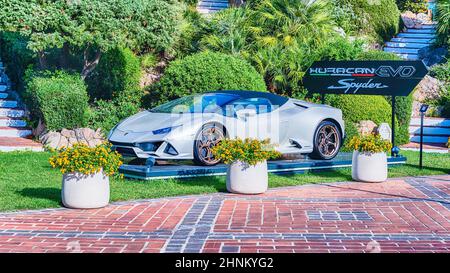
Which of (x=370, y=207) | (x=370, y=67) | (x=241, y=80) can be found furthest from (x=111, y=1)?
(x=370, y=207)

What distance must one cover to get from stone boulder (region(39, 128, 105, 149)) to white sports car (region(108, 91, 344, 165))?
130 inches

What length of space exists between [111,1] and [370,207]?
8.28 meters

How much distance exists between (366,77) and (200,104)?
11.7 ft

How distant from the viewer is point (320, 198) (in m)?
9.56

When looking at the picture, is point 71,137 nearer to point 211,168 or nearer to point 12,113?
point 12,113

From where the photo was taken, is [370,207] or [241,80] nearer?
[370,207]

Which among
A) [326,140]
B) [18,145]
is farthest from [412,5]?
[18,145]

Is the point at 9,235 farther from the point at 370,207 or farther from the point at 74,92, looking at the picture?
the point at 74,92

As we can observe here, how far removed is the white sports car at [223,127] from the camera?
10.8 meters

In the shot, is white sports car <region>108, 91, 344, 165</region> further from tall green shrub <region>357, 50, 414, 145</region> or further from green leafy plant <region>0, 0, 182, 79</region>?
tall green shrub <region>357, 50, 414, 145</region>

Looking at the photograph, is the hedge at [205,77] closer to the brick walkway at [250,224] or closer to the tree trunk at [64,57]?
the tree trunk at [64,57]

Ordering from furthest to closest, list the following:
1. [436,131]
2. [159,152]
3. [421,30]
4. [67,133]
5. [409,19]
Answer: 1. [409,19]
2. [421,30]
3. [436,131]
4. [67,133]
5. [159,152]

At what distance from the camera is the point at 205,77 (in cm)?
1489

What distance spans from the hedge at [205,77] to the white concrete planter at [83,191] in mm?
6435
